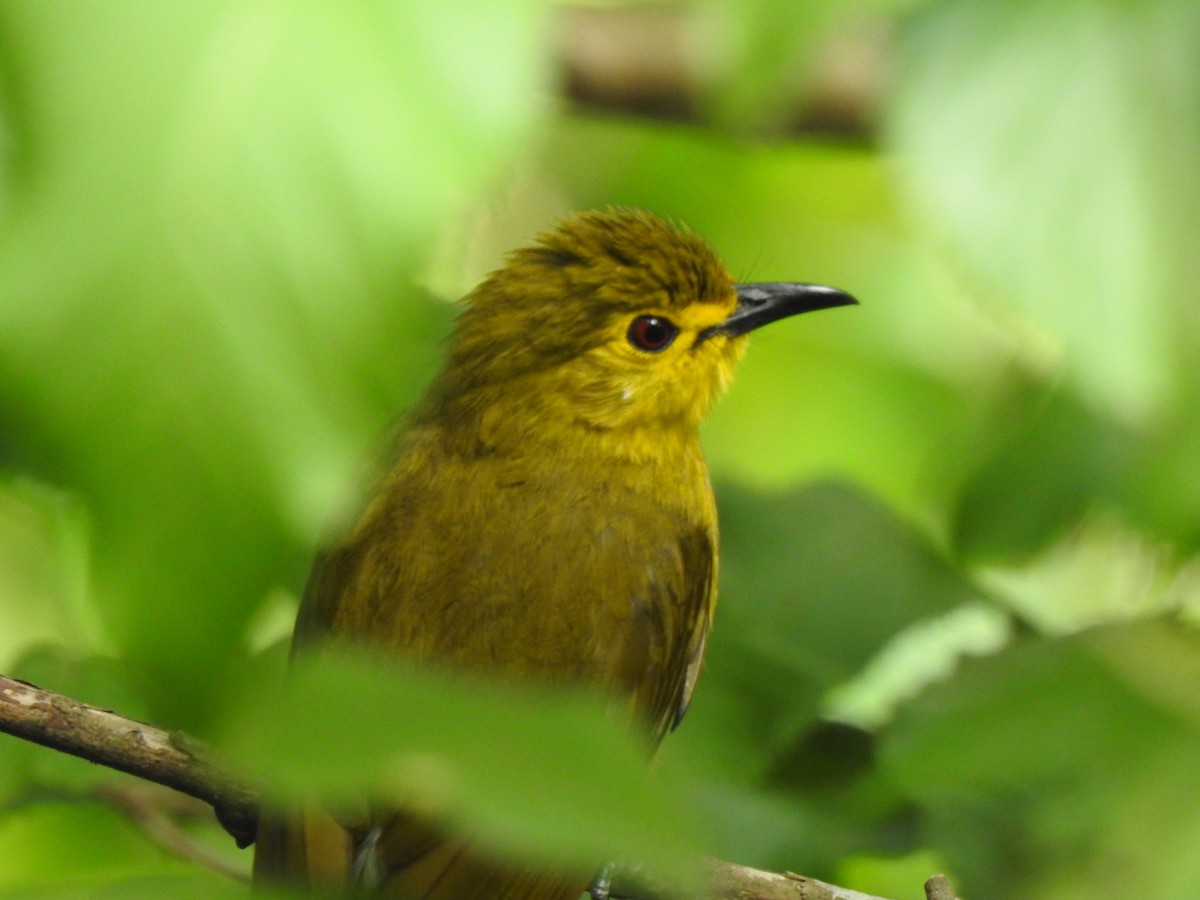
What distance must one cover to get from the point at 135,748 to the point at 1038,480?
1.71 meters

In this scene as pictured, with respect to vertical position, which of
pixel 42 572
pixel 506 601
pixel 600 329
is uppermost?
pixel 600 329

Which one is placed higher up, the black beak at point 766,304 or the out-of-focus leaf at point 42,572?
the black beak at point 766,304

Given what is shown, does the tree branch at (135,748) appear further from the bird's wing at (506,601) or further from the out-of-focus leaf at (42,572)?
the bird's wing at (506,601)

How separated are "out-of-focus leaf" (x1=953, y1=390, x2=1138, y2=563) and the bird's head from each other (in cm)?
62

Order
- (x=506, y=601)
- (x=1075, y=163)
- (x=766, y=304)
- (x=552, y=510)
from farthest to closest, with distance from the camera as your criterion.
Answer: (x=766, y=304), (x=552, y=510), (x=506, y=601), (x=1075, y=163)

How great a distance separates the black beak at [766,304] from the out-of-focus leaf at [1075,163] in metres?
1.39

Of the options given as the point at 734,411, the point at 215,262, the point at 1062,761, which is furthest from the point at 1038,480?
the point at 215,262

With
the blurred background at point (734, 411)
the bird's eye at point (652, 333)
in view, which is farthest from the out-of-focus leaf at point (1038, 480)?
the bird's eye at point (652, 333)

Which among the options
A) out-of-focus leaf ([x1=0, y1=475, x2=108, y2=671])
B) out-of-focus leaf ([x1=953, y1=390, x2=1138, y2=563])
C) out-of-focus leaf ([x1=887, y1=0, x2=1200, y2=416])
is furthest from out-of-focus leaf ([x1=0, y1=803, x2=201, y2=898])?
out-of-focus leaf ([x1=887, y1=0, x2=1200, y2=416])

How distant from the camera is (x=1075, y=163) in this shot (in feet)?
6.54

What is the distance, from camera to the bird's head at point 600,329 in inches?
131

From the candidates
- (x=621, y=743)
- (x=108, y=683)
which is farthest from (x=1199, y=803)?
(x=108, y=683)

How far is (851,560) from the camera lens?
11.1 feet

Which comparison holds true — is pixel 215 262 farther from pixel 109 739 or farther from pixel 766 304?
pixel 766 304
